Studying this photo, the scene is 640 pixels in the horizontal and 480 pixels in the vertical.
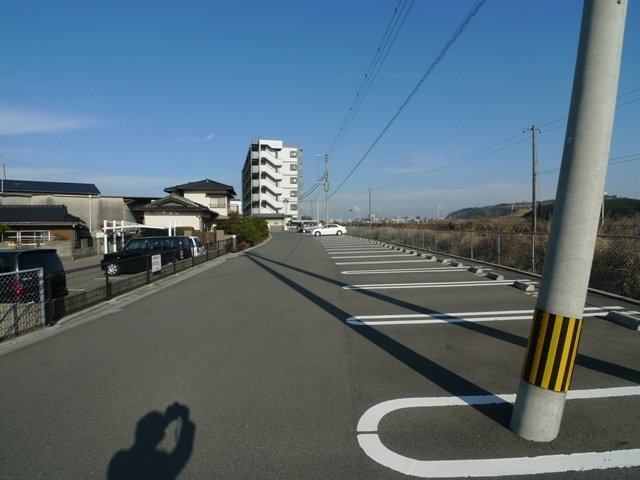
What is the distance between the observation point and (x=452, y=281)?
41.0 feet

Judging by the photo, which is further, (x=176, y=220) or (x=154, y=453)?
(x=176, y=220)

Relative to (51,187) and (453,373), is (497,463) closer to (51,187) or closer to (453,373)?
(453,373)

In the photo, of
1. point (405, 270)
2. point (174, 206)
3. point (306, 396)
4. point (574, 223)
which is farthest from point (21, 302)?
point (174, 206)

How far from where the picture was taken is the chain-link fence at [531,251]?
34.0 ft

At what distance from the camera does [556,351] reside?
3420 millimetres

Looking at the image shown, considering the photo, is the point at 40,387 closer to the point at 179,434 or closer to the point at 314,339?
the point at 179,434

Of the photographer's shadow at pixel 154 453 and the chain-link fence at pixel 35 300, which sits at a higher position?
the chain-link fence at pixel 35 300

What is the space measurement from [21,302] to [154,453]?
5552 millimetres

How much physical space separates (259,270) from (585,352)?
1284cm

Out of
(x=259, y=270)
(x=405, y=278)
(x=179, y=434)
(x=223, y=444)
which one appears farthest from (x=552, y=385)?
(x=259, y=270)

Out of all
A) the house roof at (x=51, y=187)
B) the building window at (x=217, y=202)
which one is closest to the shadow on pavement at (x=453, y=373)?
the building window at (x=217, y=202)

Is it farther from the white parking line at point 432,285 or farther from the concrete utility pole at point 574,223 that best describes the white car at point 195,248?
the concrete utility pole at point 574,223

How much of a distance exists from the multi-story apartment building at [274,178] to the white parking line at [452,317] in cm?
7940

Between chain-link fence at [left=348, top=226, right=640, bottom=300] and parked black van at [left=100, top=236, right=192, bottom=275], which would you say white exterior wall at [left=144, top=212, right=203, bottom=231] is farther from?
parked black van at [left=100, top=236, right=192, bottom=275]
